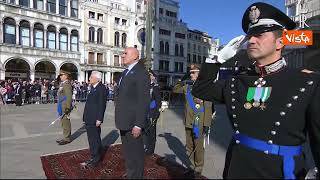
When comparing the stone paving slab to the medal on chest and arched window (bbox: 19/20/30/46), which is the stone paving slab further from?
arched window (bbox: 19/20/30/46)

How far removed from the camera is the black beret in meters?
2.34

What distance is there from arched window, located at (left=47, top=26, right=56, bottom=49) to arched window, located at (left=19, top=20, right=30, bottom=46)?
2.62m

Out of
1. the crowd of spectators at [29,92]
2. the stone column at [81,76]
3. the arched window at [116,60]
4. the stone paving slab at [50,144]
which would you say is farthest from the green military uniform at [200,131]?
the arched window at [116,60]

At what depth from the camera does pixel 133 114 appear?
4992 mm

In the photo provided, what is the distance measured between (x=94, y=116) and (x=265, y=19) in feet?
16.6

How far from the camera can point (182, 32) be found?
63125mm

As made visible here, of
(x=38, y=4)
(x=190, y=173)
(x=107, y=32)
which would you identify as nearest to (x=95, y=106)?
(x=190, y=173)

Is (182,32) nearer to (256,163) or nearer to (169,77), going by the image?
(169,77)

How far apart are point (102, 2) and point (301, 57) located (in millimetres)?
27387

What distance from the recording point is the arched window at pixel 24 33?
38281mm

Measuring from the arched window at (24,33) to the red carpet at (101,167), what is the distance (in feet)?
112

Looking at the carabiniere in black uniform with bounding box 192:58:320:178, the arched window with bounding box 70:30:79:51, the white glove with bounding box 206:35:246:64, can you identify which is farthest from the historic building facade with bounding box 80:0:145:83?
the carabiniere in black uniform with bounding box 192:58:320:178

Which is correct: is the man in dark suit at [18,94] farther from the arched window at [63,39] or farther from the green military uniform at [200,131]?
the arched window at [63,39]

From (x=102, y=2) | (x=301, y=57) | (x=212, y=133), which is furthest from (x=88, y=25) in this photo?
(x=212, y=133)
